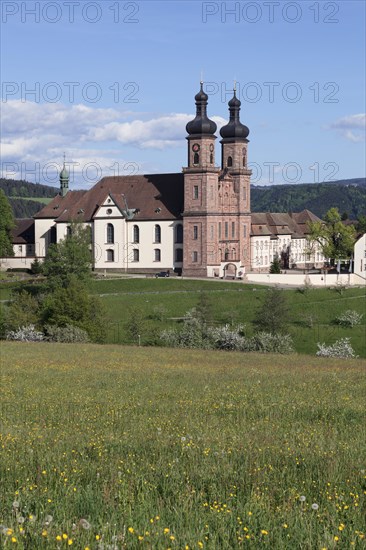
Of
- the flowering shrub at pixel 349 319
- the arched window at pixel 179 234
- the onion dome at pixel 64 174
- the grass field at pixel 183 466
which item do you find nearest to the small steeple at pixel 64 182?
the onion dome at pixel 64 174

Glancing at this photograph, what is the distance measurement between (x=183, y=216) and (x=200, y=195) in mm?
2941

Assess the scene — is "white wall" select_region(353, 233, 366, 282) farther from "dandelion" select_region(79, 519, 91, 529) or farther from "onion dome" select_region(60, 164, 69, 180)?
"dandelion" select_region(79, 519, 91, 529)

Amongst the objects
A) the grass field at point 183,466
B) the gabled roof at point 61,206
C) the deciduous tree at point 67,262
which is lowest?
the grass field at point 183,466

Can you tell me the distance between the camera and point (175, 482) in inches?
366

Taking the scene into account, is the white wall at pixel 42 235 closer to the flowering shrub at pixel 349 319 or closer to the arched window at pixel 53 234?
the arched window at pixel 53 234

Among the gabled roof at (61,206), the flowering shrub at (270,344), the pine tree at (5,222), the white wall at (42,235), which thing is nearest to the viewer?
the flowering shrub at (270,344)

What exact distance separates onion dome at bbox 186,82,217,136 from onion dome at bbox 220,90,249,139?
178 inches

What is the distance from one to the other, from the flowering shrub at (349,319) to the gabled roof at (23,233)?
46453mm

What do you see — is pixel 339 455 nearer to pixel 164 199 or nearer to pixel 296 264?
pixel 164 199

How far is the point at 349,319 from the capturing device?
59500mm

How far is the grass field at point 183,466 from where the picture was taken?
7.41m

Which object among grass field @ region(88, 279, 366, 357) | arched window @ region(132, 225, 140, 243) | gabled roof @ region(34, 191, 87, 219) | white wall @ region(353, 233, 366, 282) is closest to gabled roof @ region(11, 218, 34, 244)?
gabled roof @ region(34, 191, 87, 219)

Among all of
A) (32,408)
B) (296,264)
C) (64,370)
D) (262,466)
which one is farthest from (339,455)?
(296,264)

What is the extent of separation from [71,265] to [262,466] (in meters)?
58.1
